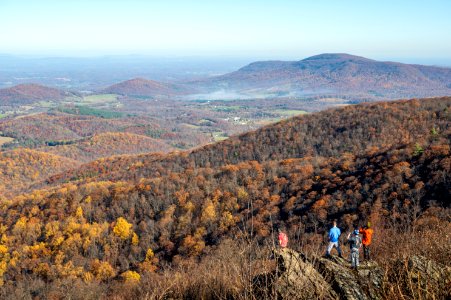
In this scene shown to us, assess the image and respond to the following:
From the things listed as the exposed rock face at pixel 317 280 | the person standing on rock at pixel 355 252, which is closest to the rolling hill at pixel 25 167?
the person standing on rock at pixel 355 252

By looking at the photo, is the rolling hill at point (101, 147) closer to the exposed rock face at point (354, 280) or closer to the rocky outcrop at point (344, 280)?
the exposed rock face at point (354, 280)

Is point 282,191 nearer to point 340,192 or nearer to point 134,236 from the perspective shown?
point 340,192

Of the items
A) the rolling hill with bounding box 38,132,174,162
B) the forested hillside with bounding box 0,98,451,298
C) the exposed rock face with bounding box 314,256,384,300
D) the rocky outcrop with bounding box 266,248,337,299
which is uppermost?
the rocky outcrop with bounding box 266,248,337,299

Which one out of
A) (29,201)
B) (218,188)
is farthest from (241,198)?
(29,201)

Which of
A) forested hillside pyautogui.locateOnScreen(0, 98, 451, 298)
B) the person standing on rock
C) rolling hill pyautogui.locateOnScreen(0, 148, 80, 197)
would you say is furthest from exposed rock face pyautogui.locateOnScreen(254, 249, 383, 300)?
rolling hill pyautogui.locateOnScreen(0, 148, 80, 197)

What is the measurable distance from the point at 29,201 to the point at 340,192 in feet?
193

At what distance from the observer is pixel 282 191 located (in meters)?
52.5

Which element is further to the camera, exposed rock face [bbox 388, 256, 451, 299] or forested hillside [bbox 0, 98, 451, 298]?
forested hillside [bbox 0, 98, 451, 298]

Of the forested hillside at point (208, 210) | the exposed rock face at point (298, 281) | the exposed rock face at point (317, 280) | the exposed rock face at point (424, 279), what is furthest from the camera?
the forested hillside at point (208, 210)

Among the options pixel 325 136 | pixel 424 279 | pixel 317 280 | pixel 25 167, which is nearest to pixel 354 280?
pixel 317 280

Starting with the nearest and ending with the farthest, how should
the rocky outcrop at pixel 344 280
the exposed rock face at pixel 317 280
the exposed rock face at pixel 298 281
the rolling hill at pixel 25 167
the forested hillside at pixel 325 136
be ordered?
the rocky outcrop at pixel 344 280, the exposed rock face at pixel 298 281, the exposed rock face at pixel 317 280, the forested hillside at pixel 325 136, the rolling hill at pixel 25 167

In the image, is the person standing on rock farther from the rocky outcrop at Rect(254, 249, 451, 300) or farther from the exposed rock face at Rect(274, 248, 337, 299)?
the exposed rock face at Rect(274, 248, 337, 299)

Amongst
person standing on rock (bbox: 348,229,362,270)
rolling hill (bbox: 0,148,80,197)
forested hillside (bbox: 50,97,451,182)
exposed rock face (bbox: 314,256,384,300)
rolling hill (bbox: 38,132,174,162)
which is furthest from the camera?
rolling hill (bbox: 38,132,174,162)

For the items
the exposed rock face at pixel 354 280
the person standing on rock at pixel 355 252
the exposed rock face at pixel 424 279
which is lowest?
the person standing on rock at pixel 355 252
